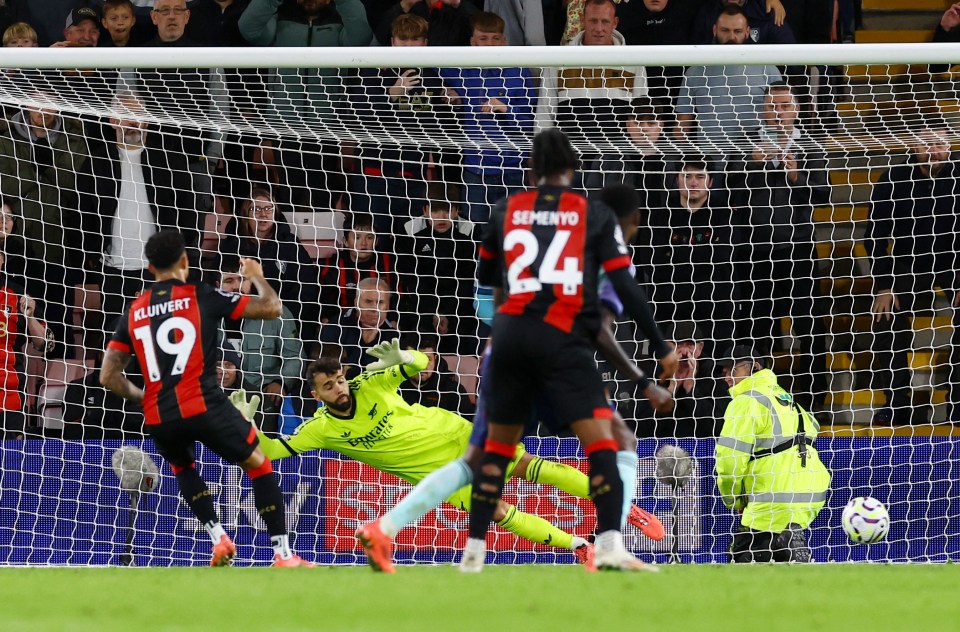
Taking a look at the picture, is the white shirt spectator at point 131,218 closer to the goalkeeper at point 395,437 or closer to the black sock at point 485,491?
the goalkeeper at point 395,437

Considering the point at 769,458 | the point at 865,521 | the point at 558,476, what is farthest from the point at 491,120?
the point at 865,521

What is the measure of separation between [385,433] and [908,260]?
4.27 meters

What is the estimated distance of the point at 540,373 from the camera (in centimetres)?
547

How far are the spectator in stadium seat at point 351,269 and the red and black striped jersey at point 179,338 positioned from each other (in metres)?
2.77

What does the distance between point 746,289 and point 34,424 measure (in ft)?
17.9

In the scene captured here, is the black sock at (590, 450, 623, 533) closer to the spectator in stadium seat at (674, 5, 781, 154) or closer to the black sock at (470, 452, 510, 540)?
the black sock at (470, 452, 510, 540)

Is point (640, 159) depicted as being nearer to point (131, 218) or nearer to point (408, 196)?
point (408, 196)

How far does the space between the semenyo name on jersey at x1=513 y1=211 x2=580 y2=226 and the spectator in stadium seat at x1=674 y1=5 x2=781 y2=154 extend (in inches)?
173

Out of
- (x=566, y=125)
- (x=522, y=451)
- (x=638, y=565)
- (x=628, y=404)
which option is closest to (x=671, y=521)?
(x=628, y=404)

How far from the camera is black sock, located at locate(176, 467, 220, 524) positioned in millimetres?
7730

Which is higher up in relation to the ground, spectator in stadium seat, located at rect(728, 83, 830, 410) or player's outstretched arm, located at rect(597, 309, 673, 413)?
spectator in stadium seat, located at rect(728, 83, 830, 410)

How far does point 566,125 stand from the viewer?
10.1 m

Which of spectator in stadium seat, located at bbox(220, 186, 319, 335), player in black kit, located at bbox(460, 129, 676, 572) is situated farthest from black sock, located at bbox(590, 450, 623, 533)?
spectator in stadium seat, located at bbox(220, 186, 319, 335)

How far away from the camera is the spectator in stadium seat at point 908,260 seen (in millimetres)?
10219
